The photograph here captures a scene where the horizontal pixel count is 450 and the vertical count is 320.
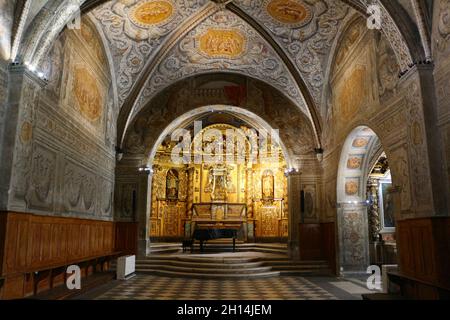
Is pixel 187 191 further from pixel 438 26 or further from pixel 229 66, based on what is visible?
pixel 438 26

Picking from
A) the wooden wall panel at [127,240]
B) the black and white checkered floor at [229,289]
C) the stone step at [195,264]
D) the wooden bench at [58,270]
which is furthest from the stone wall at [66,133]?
the black and white checkered floor at [229,289]

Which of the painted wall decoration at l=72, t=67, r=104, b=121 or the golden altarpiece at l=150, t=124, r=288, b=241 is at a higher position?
the painted wall decoration at l=72, t=67, r=104, b=121

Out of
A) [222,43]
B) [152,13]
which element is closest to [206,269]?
[222,43]

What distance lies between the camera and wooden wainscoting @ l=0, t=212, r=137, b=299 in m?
6.42

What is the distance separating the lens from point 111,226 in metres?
12.7

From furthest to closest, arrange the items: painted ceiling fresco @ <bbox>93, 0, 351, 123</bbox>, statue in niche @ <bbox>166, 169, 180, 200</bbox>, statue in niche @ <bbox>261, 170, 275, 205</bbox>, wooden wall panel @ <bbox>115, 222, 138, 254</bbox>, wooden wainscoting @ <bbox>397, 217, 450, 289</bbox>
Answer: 1. statue in niche @ <bbox>166, 169, 180, 200</bbox>
2. statue in niche @ <bbox>261, 170, 275, 205</bbox>
3. wooden wall panel @ <bbox>115, 222, 138, 254</bbox>
4. painted ceiling fresco @ <bbox>93, 0, 351, 123</bbox>
5. wooden wainscoting @ <bbox>397, 217, 450, 289</bbox>

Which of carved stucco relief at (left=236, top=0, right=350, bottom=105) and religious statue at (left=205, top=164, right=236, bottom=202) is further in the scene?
religious statue at (left=205, top=164, right=236, bottom=202)

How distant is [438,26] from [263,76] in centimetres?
797

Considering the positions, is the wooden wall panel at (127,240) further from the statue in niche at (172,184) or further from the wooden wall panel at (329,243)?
the wooden wall panel at (329,243)

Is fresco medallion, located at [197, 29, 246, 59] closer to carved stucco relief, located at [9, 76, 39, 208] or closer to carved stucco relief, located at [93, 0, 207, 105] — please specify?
carved stucco relief, located at [93, 0, 207, 105]

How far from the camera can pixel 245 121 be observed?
1959cm

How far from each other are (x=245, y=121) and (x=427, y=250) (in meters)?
13.9

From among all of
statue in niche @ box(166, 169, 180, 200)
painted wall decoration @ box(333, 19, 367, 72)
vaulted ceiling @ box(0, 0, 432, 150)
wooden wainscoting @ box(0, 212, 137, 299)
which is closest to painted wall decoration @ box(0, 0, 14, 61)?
vaulted ceiling @ box(0, 0, 432, 150)

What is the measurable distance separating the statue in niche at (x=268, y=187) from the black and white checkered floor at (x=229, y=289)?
8.05 m
